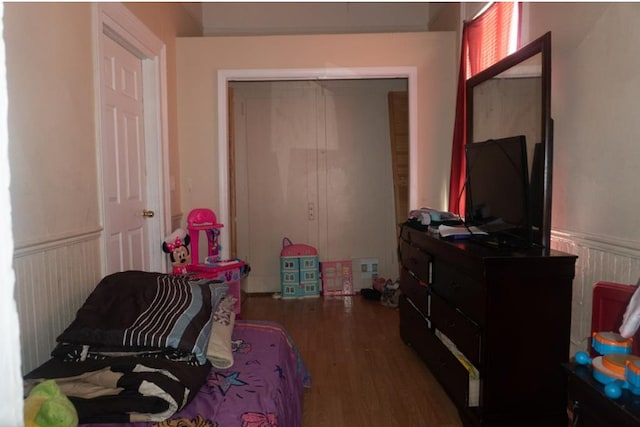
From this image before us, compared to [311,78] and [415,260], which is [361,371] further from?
[311,78]

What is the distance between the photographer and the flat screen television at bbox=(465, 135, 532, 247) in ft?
6.47

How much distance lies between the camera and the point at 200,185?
3.82 meters

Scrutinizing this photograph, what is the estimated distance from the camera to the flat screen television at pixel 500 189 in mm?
1973

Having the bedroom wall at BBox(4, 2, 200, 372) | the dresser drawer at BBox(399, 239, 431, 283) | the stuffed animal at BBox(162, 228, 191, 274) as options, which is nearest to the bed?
the bedroom wall at BBox(4, 2, 200, 372)

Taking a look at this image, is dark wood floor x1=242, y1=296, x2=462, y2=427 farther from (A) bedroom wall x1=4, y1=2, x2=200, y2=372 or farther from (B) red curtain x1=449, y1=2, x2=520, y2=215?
(A) bedroom wall x1=4, y1=2, x2=200, y2=372

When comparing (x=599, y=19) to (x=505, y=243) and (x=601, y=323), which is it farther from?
(x=601, y=323)

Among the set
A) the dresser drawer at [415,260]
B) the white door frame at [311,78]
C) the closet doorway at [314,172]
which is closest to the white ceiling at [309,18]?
the closet doorway at [314,172]

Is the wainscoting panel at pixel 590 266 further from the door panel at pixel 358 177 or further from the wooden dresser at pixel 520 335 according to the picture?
the door panel at pixel 358 177

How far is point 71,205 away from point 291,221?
2.86 m

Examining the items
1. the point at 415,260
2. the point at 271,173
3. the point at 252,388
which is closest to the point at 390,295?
the point at 415,260

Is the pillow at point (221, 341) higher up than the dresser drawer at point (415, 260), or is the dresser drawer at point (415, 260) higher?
the dresser drawer at point (415, 260)

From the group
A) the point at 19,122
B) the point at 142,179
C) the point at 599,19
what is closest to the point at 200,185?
the point at 142,179

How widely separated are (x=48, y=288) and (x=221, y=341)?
0.79 metres

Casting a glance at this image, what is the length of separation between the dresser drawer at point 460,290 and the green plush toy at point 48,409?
152 cm
